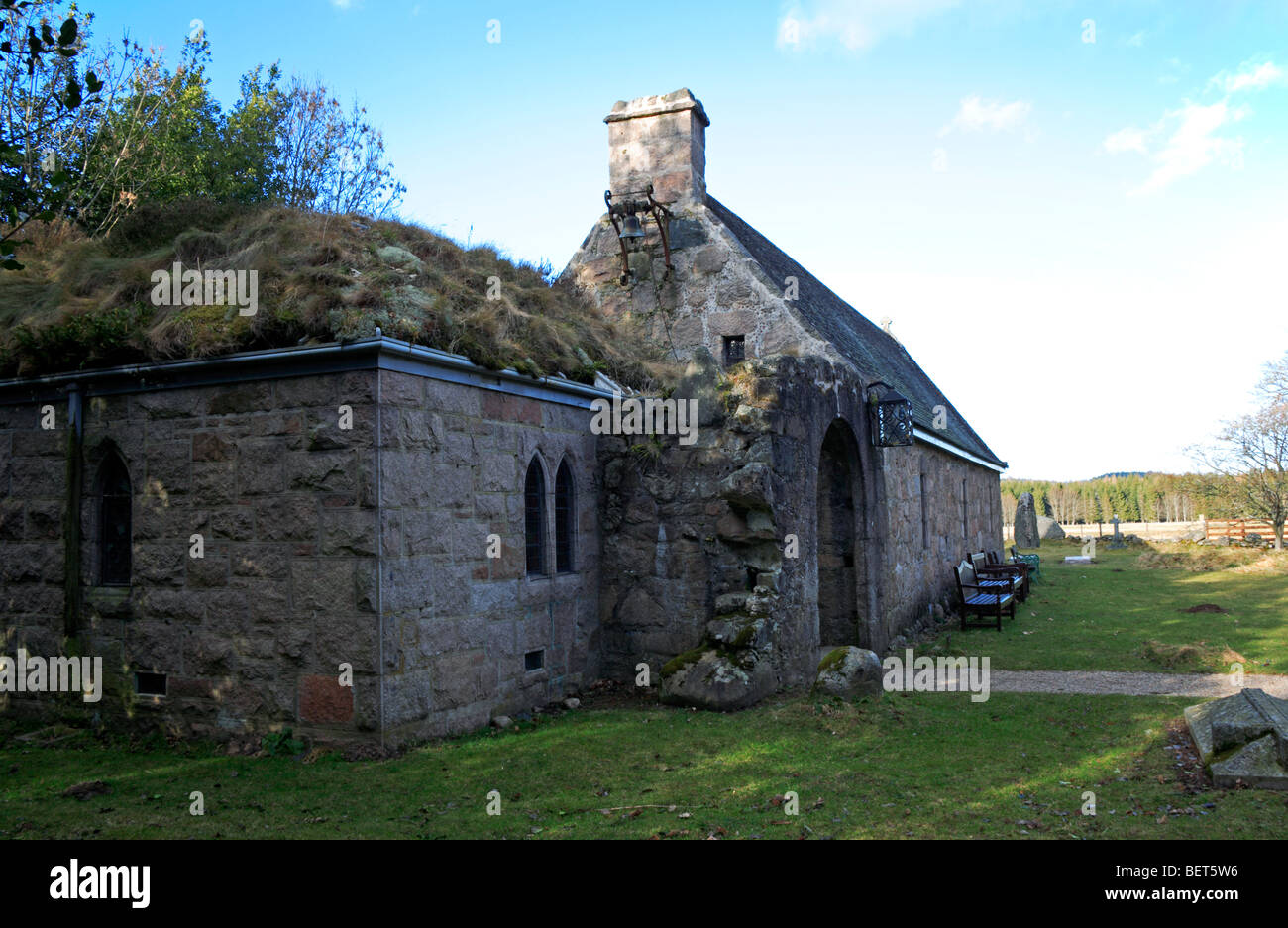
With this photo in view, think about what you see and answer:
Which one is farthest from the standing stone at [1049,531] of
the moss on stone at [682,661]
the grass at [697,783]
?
the moss on stone at [682,661]

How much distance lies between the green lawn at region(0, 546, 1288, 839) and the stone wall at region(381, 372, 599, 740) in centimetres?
45

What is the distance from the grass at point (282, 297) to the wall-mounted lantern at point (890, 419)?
A: 375cm

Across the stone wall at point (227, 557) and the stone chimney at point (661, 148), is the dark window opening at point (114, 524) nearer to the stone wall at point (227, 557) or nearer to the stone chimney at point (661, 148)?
the stone wall at point (227, 557)

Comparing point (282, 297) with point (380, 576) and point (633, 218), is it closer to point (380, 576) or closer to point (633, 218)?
point (380, 576)

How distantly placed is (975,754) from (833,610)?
5689mm

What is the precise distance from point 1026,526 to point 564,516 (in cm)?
3265

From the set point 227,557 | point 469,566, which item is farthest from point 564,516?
point 227,557

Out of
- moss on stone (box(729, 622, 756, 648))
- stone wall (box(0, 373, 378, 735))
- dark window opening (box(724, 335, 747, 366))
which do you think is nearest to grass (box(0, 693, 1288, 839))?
stone wall (box(0, 373, 378, 735))

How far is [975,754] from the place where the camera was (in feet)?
23.9

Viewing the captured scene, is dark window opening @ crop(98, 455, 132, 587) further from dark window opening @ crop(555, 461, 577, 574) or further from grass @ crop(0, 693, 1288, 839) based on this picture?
dark window opening @ crop(555, 461, 577, 574)

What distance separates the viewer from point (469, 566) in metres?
8.18

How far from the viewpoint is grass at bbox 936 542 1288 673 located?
11.8m

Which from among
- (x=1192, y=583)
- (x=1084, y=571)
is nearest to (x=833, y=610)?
(x=1192, y=583)

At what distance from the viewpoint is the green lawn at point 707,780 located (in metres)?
5.55
